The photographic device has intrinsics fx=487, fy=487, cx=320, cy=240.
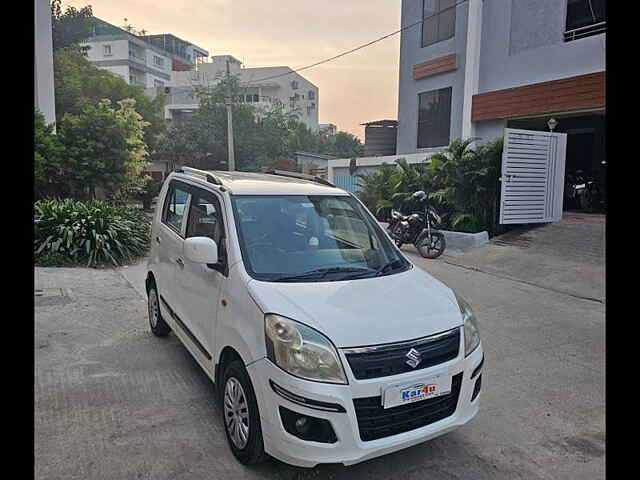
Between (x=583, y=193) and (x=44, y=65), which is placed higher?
(x=44, y=65)

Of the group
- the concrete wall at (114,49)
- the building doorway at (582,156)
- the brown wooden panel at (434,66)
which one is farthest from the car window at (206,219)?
the concrete wall at (114,49)

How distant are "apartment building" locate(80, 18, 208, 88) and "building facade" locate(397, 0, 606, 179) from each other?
140ft

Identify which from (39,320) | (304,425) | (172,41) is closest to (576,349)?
(304,425)

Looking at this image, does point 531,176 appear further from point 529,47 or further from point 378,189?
point 378,189

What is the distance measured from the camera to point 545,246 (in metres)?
9.48

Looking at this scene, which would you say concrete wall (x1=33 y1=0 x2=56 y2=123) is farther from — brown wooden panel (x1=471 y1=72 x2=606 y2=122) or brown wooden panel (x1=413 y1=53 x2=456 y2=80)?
brown wooden panel (x1=471 y1=72 x2=606 y2=122)

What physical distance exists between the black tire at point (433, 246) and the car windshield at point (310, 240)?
236 inches

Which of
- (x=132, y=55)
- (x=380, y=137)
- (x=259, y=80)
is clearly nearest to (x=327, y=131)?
(x=259, y=80)

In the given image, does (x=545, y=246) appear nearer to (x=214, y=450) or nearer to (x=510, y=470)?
(x=510, y=470)

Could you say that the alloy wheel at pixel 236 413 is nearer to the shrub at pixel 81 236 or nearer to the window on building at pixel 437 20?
the shrub at pixel 81 236

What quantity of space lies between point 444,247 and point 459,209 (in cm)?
141

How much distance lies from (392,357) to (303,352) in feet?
1.51

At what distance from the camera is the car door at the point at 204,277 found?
10.6 feet

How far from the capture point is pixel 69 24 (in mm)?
→ 24734
